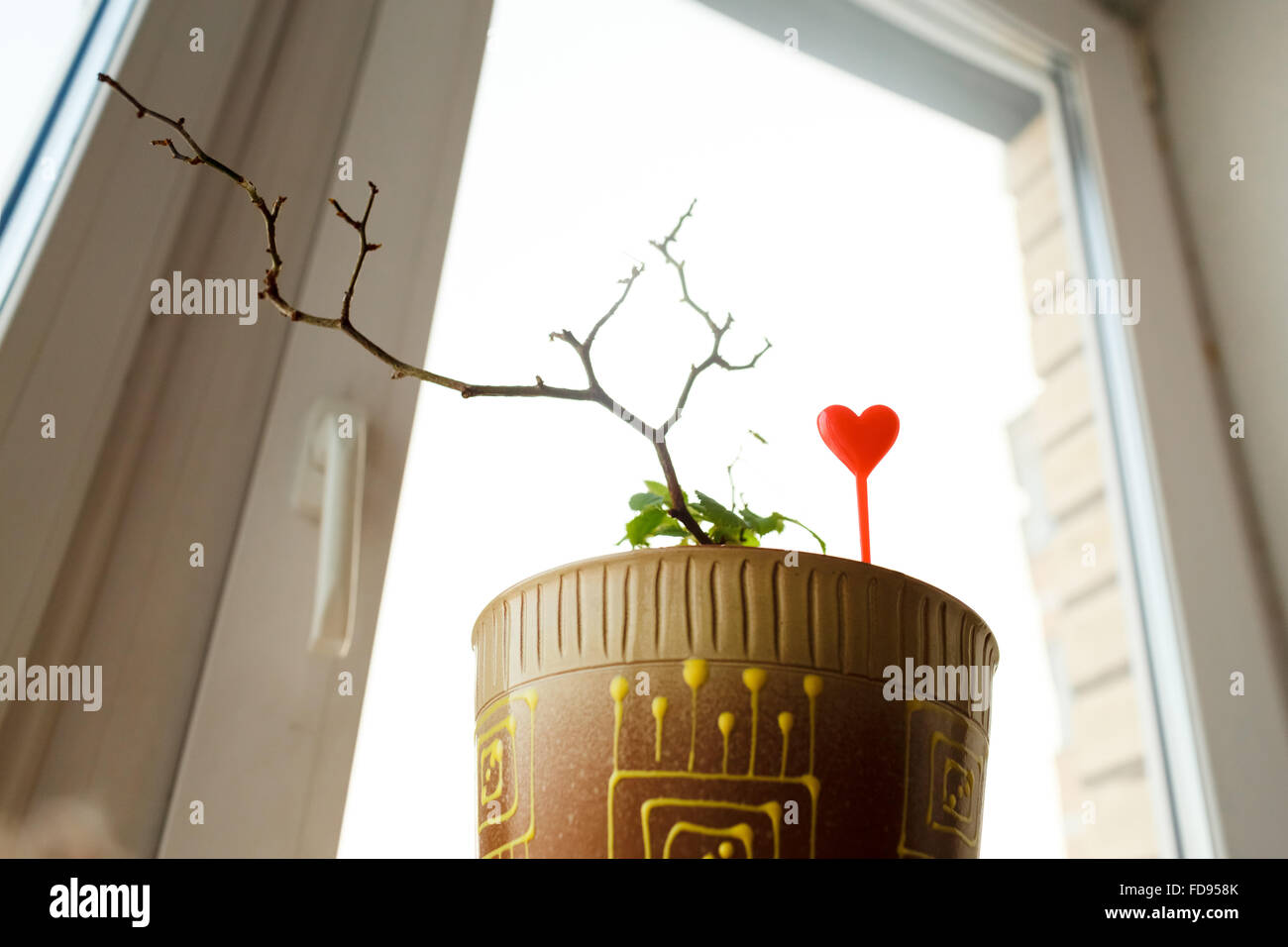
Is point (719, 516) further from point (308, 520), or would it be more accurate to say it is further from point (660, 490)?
point (308, 520)

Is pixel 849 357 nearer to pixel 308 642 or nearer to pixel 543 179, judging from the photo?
pixel 543 179

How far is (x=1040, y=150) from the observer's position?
1528 millimetres

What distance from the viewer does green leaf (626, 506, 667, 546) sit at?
585mm

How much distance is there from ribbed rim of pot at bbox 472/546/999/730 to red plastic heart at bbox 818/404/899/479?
0.12 m

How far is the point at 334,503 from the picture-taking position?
758 millimetres

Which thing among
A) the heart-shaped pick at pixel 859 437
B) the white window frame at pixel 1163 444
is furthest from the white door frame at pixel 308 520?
the white window frame at pixel 1163 444

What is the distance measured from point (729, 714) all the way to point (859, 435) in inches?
8.8

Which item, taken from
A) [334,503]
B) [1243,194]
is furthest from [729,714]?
[1243,194]

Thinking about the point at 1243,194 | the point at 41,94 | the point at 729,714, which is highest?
the point at 1243,194

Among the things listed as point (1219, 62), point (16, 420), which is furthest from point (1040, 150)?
point (16, 420)

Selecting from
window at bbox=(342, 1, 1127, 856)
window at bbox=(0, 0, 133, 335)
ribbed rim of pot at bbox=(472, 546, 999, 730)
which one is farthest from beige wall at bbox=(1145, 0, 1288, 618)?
window at bbox=(0, 0, 133, 335)

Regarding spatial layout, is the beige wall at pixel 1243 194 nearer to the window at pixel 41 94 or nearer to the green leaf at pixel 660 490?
the green leaf at pixel 660 490

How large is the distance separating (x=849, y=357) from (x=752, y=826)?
31.9 inches

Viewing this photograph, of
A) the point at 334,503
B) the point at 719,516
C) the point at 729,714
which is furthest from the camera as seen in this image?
the point at 334,503
